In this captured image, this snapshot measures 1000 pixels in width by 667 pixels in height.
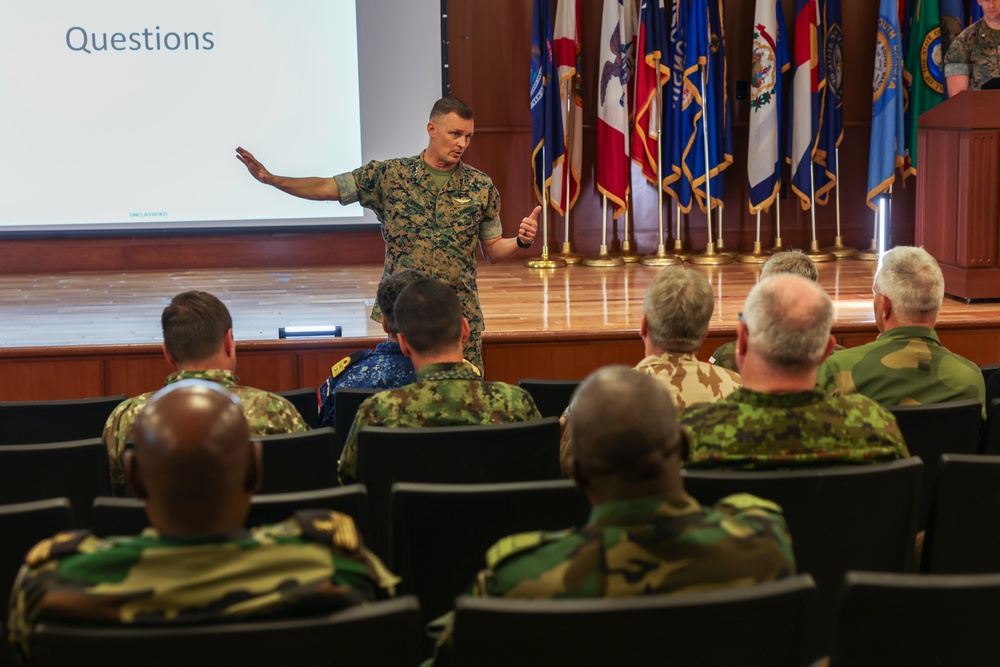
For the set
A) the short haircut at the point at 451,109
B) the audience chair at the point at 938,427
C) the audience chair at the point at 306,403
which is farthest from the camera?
the short haircut at the point at 451,109

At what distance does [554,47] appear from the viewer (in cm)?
827

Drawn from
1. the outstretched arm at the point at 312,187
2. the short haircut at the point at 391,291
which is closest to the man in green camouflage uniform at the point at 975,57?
the outstretched arm at the point at 312,187

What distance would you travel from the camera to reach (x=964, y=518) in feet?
7.77

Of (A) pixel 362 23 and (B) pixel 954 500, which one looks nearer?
(B) pixel 954 500

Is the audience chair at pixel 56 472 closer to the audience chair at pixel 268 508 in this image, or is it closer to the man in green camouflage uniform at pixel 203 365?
the man in green camouflage uniform at pixel 203 365

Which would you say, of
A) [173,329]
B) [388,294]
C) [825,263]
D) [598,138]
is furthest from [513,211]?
[173,329]

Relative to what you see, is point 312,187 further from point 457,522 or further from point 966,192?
point 966,192

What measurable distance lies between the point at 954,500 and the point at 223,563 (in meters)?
1.48

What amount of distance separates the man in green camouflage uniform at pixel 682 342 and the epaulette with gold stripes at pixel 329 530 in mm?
1269

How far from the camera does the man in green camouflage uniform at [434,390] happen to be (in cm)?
289

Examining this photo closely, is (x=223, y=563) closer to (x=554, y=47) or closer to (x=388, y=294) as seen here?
(x=388, y=294)

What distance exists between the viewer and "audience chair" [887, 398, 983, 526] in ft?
9.29

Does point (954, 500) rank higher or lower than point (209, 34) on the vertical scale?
lower

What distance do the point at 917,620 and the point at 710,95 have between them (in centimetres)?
706
